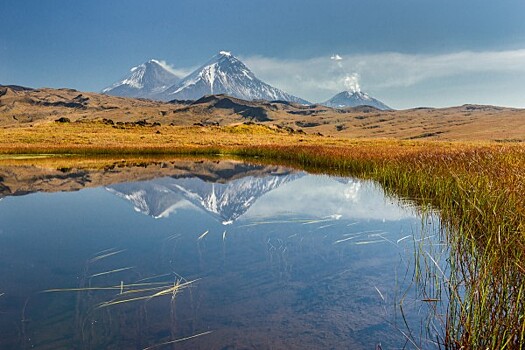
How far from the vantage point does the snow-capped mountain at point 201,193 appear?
1505cm

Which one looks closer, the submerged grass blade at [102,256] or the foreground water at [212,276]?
the foreground water at [212,276]

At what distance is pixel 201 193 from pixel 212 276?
39.9 ft

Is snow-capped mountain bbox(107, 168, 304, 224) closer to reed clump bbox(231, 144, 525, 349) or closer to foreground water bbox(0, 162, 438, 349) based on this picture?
foreground water bbox(0, 162, 438, 349)

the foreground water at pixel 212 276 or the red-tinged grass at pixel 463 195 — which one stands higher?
the red-tinged grass at pixel 463 195

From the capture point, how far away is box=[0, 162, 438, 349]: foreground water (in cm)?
552

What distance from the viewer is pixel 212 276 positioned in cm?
770

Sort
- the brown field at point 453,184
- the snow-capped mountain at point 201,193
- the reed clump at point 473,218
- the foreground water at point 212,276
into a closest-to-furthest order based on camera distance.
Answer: the reed clump at point 473,218 → the brown field at point 453,184 → the foreground water at point 212,276 → the snow-capped mountain at point 201,193

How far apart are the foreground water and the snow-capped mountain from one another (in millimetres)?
250

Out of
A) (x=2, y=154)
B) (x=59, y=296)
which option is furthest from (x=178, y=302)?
(x=2, y=154)

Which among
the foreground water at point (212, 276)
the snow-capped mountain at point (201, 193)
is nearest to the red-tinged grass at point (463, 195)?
the foreground water at point (212, 276)

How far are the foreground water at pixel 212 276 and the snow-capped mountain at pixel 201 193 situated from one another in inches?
9.9

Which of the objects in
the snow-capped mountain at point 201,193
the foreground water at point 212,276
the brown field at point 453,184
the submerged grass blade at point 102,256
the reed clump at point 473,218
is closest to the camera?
the reed clump at point 473,218

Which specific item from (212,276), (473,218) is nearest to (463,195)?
(473,218)

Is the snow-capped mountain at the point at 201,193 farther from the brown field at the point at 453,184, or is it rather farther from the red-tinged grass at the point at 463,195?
the red-tinged grass at the point at 463,195
